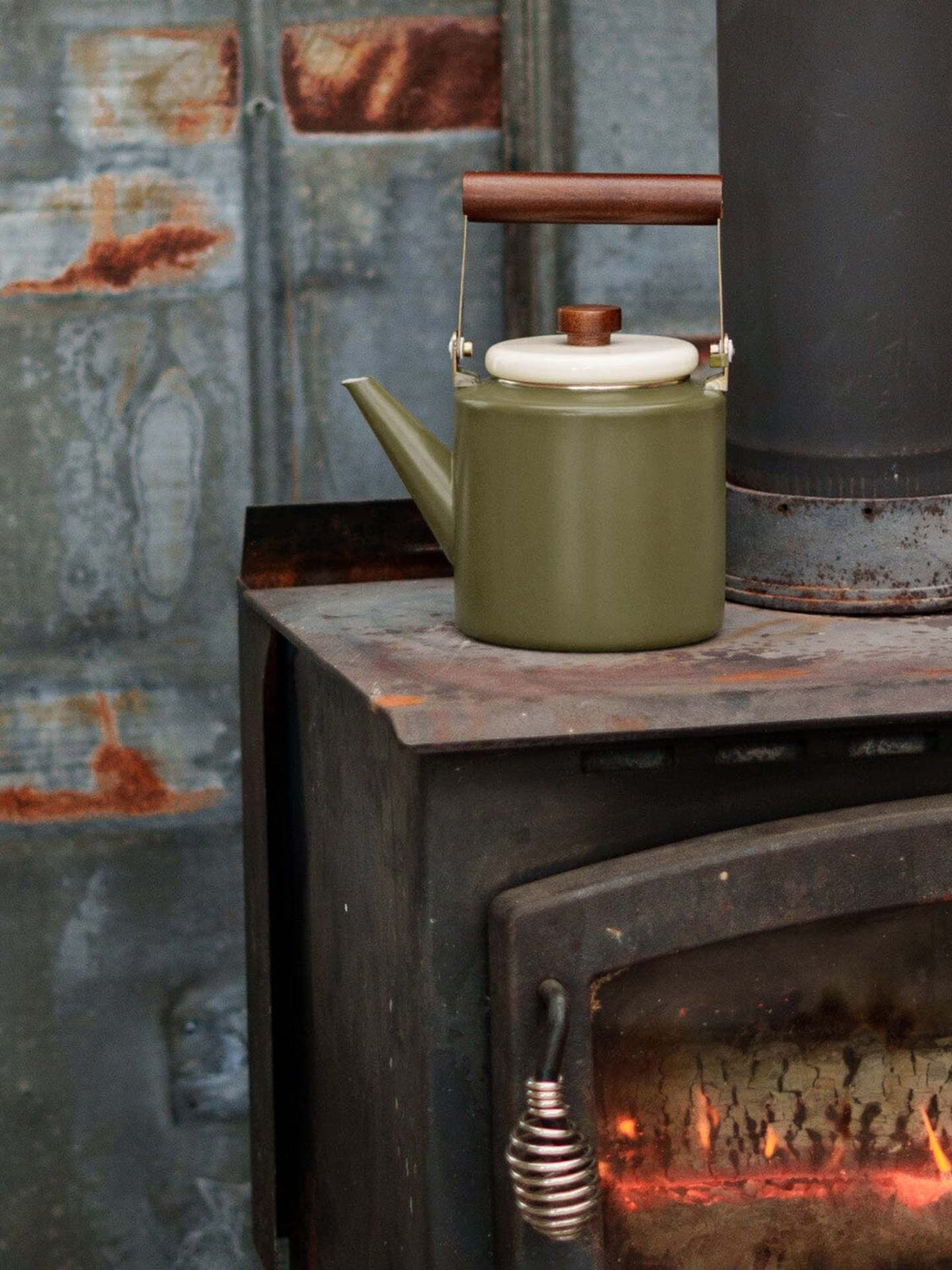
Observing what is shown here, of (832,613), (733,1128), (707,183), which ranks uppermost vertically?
(707,183)

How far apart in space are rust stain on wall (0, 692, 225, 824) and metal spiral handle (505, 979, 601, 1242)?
2.84 feet

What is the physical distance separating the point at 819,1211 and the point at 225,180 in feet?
3.67

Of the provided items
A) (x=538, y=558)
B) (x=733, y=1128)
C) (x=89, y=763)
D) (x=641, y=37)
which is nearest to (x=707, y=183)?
(x=538, y=558)

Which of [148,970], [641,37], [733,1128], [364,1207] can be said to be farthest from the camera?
[148,970]

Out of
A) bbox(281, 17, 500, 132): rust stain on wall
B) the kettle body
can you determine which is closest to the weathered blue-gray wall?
bbox(281, 17, 500, 132): rust stain on wall

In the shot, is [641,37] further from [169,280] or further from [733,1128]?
A: [733,1128]

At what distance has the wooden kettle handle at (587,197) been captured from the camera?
121 centimetres

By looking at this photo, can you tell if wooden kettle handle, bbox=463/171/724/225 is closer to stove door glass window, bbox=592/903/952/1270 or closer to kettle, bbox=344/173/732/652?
kettle, bbox=344/173/732/652

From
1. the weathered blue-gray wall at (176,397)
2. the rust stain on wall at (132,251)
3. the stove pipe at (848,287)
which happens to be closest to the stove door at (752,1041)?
the stove pipe at (848,287)

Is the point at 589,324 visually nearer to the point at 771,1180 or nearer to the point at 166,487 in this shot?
the point at 771,1180

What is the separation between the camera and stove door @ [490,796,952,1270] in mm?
1038

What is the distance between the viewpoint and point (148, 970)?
6.03 feet

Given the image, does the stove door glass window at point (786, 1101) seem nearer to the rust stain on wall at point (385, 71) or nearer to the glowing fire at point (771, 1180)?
the glowing fire at point (771, 1180)

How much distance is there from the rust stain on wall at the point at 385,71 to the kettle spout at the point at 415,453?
53cm
